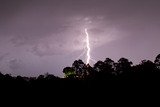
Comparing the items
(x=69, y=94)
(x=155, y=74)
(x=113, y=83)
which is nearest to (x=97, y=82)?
(x=113, y=83)

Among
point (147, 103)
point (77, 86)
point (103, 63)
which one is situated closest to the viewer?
point (147, 103)

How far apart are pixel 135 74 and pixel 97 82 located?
4.96 m

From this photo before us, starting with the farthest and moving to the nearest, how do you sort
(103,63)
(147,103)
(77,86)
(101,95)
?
(103,63), (77,86), (101,95), (147,103)

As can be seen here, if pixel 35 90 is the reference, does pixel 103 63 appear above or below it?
above

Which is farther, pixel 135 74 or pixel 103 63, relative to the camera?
pixel 103 63

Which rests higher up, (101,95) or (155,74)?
(155,74)

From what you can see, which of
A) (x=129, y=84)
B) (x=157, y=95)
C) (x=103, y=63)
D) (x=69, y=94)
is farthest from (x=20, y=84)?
(x=103, y=63)

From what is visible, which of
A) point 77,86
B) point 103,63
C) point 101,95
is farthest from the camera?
point 103,63

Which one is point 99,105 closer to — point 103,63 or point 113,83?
point 113,83

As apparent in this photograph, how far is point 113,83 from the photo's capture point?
104ft

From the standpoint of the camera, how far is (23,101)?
2867 cm

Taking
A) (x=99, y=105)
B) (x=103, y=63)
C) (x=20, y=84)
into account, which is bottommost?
(x=99, y=105)

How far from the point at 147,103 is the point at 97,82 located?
708cm

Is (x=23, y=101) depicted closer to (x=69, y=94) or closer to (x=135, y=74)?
(x=69, y=94)
